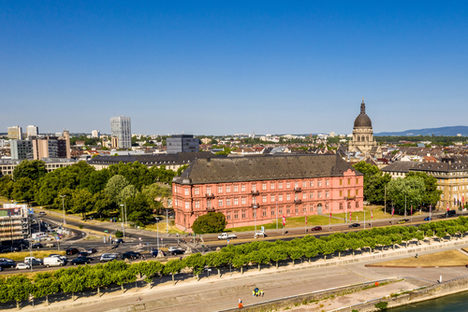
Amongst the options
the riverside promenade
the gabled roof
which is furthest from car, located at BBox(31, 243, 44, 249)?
the gabled roof

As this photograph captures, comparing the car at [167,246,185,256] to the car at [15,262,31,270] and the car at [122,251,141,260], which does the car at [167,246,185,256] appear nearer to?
the car at [122,251,141,260]

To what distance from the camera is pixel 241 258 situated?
2901 inches

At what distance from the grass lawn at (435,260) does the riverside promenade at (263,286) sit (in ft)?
6.85

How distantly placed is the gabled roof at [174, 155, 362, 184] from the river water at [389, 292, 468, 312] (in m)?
55.2

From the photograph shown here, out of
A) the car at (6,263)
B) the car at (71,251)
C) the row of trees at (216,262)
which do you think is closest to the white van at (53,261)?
the car at (6,263)

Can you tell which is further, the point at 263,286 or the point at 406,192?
the point at 406,192

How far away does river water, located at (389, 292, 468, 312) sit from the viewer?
6731 centimetres

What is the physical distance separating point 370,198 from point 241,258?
77.2 metres

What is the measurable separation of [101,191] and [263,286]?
81181 millimetres

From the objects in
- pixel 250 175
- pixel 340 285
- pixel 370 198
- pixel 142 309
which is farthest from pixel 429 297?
pixel 370 198

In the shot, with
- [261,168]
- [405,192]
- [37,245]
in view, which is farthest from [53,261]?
[405,192]

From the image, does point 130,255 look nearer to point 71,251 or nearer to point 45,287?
point 71,251

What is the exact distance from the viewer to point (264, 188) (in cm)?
11569

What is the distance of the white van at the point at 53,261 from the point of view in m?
76.6
